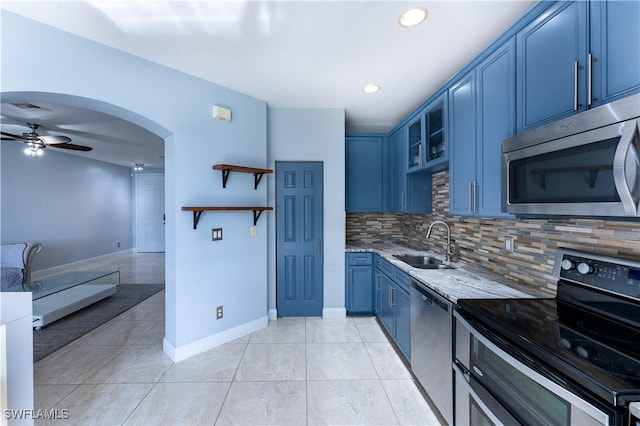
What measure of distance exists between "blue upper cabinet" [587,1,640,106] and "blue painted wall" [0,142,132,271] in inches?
311

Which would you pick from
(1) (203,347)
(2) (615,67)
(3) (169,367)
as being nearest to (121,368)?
(3) (169,367)

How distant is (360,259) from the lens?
314 cm

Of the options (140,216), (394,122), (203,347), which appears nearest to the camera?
(203,347)

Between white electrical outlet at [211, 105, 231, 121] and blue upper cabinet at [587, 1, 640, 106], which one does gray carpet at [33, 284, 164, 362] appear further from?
blue upper cabinet at [587, 1, 640, 106]

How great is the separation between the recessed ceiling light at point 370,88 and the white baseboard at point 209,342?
2.79 metres

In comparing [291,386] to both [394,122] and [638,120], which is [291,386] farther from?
[394,122]

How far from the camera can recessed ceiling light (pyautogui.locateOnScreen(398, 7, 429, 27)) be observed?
1482mm

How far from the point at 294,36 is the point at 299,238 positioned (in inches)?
82.5

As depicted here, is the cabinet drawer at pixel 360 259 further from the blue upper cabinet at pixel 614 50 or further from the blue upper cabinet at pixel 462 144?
the blue upper cabinet at pixel 614 50

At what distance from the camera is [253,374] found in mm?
2072

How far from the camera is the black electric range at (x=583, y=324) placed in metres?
0.76

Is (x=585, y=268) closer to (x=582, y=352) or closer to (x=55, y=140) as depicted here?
(x=582, y=352)

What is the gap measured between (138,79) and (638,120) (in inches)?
118

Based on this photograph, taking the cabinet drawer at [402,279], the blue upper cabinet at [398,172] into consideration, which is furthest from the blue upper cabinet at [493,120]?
the blue upper cabinet at [398,172]
